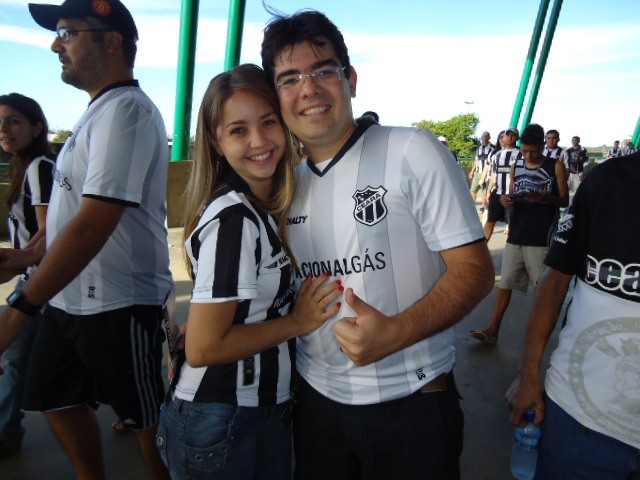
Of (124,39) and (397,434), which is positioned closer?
(397,434)

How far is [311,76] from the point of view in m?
1.41

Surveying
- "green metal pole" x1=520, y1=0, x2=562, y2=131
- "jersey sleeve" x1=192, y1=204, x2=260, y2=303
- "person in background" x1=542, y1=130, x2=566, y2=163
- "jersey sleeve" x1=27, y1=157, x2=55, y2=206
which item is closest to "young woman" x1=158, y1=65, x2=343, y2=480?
"jersey sleeve" x1=192, y1=204, x2=260, y2=303

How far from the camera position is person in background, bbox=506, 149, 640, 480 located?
1.26m

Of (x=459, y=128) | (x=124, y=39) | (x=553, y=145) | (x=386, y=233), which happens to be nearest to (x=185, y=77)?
(x=124, y=39)

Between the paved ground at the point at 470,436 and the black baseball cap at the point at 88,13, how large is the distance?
2.38 meters

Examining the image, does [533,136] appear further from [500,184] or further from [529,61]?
[529,61]

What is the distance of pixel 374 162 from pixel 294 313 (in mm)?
557

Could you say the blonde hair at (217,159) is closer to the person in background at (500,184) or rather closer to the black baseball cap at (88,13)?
the black baseball cap at (88,13)

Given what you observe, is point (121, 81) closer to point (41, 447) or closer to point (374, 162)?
point (374, 162)

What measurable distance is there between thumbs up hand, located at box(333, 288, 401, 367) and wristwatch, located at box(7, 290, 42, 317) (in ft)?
3.84

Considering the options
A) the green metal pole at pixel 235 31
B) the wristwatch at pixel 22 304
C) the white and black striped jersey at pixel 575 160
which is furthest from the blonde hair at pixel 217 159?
the white and black striped jersey at pixel 575 160

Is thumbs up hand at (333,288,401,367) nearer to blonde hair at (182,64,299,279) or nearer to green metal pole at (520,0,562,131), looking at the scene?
blonde hair at (182,64,299,279)

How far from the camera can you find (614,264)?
1290mm

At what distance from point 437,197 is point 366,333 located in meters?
0.46
